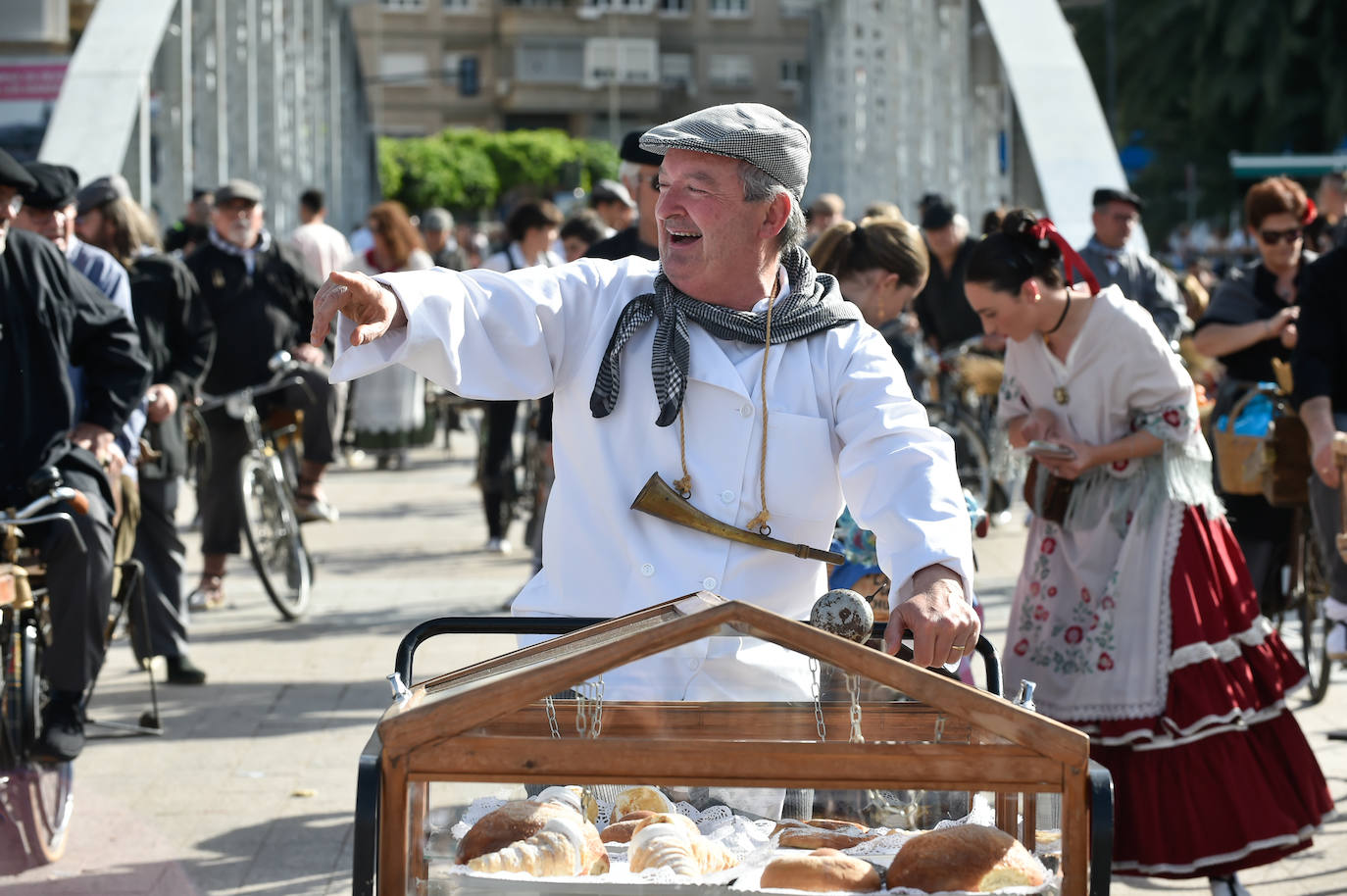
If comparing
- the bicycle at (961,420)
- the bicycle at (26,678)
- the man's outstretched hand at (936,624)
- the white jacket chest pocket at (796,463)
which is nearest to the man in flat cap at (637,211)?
the bicycle at (26,678)

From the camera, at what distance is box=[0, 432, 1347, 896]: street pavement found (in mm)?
5109

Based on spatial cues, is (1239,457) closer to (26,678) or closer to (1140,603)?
(1140,603)

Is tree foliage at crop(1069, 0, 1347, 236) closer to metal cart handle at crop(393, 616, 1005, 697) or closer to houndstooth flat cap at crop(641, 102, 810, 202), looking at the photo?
houndstooth flat cap at crop(641, 102, 810, 202)

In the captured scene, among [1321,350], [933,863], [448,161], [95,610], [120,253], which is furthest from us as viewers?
[448,161]

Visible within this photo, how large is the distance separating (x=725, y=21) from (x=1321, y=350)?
8423 cm

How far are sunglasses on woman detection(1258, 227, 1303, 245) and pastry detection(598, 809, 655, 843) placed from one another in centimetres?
563

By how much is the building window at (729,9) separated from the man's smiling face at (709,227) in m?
86.4

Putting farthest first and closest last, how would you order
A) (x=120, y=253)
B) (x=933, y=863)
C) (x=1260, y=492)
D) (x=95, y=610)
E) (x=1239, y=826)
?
(x=120, y=253) → (x=1260, y=492) → (x=95, y=610) → (x=1239, y=826) → (x=933, y=863)

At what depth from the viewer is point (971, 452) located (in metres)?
12.3

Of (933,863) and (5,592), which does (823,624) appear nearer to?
(933,863)

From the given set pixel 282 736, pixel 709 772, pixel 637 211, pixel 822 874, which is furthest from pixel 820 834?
pixel 637 211

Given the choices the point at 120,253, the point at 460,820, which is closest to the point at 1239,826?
the point at 460,820

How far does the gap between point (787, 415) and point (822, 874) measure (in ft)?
3.62

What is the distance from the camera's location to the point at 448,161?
78625 mm
